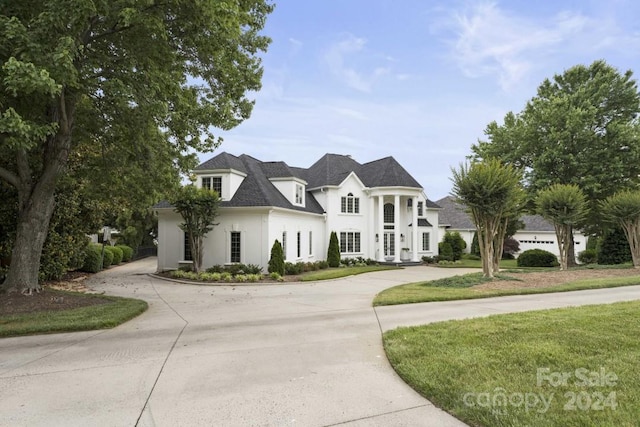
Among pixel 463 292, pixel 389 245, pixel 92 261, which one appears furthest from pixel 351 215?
pixel 92 261

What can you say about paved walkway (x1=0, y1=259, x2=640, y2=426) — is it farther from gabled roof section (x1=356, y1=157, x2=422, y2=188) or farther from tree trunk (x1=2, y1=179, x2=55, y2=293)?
gabled roof section (x1=356, y1=157, x2=422, y2=188)

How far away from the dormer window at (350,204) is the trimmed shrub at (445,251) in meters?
9.16

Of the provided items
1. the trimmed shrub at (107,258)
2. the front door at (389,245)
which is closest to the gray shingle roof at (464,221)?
the front door at (389,245)

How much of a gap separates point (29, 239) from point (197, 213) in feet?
26.1

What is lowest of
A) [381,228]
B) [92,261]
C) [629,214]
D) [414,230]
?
[92,261]

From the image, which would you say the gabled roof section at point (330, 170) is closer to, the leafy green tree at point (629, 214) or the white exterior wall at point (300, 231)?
the white exterior wall at point (300, 231)

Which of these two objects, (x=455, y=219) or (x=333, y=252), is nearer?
(x=333, y=252)

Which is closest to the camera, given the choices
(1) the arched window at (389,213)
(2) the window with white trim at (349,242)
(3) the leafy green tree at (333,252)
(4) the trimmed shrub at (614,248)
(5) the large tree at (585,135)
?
(5) the large tree at (585,135)

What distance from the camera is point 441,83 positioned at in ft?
50.7

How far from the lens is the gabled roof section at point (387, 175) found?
28516 millimetres

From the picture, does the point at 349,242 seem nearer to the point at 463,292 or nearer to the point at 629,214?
the point at 463,292

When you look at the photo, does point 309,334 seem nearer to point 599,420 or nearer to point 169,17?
point 599,420

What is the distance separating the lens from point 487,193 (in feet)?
50.8

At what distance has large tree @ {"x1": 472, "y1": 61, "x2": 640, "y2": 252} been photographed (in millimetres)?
23312
